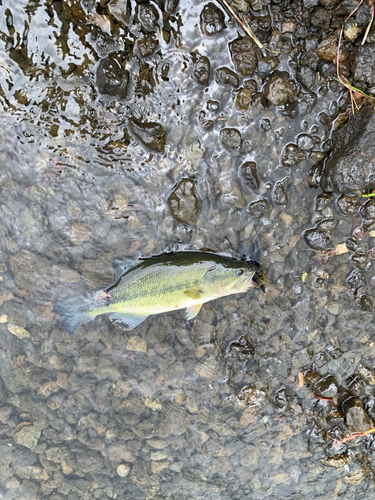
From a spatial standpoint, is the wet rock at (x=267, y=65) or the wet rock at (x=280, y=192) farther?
the wet rock at (x=280, y=192)

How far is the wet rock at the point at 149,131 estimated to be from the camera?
363 centimetres

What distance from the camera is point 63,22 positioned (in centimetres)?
348

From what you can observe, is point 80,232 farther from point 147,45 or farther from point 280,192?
point 280,192

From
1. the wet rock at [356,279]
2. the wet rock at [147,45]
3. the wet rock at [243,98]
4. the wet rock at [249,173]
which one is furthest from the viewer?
the wet rock at [356,279]

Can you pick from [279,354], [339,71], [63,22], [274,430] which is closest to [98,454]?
[274,430]

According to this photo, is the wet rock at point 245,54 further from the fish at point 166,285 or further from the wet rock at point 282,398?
the wet rock at point 282,398

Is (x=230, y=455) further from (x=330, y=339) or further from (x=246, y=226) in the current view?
(x=246, y=226)

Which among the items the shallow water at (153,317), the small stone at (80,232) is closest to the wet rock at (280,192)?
the shallow water at (153,317)

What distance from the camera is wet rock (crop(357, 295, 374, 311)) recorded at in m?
4.01

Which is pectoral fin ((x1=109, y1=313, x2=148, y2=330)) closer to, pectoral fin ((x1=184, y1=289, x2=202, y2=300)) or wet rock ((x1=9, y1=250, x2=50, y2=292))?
pectoral fin ((x1=184, y1=289, x2=202, y2=300))

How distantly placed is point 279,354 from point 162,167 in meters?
2.67

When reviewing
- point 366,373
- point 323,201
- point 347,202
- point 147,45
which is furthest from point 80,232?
point 366,373

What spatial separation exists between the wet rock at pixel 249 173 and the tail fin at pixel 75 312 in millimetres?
2199

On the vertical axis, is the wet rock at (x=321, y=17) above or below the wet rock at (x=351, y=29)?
above
